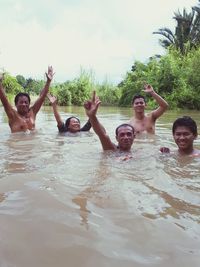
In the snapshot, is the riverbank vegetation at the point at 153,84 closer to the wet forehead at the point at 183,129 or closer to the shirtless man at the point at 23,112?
the shirtless man at the point at 23,112

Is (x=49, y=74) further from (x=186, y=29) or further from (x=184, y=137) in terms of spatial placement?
(x=186, y=29)

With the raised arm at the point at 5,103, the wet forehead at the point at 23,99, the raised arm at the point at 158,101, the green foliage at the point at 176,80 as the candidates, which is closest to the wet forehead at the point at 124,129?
the raised arm at the point at 158,101

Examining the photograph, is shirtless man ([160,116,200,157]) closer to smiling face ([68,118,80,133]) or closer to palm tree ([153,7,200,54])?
smiling face ([68,118,80,133])

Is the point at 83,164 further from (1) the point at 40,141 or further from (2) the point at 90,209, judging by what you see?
(1) the point at 40,141

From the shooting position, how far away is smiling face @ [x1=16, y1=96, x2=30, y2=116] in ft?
24.2

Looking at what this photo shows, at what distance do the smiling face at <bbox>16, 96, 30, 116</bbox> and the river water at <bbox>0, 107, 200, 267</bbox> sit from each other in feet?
8.67

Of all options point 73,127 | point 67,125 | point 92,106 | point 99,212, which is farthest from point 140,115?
point 99,212

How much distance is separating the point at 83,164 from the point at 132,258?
2.73 meters

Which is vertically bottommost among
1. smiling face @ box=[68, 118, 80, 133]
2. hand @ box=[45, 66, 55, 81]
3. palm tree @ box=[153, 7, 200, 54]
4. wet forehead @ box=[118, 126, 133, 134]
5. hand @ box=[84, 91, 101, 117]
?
smiling face @ box=[68, 118, 80, 133]

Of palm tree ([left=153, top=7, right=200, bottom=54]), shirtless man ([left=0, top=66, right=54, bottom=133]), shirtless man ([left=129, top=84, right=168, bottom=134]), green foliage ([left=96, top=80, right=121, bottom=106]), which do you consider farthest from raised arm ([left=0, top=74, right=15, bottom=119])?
palm tree ([left=153, top=7, right=200, bottom=54])

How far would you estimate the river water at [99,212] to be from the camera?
1.97m

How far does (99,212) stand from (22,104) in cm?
509

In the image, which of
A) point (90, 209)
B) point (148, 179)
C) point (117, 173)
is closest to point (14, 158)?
point (117, 173)

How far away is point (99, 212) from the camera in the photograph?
266 centimetres
